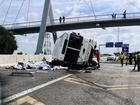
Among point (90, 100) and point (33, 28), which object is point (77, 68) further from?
point (33, 28)

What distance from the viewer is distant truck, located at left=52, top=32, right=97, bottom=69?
34.5m

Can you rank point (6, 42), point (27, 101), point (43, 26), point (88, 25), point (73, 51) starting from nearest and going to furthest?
point (27, 101), point (73, 51), point (43, 26), point (6, 42), point (88, 25)

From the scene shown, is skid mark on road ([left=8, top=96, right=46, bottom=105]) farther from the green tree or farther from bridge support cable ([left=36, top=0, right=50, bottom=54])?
the green tree

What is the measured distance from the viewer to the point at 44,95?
1438 cm

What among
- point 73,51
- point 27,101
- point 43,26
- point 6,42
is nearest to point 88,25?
point 6,42

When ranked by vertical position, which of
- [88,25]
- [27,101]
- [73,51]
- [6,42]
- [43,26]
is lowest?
[27,101]

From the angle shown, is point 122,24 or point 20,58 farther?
point 122,24

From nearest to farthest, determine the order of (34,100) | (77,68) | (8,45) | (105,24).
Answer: (34,100)
(77,68)
(8,45)
(105,24)

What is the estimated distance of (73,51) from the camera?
116 ft

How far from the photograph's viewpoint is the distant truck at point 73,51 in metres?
34.5

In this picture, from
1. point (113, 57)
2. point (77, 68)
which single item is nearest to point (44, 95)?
point (77, 68)

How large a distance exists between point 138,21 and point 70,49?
60.4 m

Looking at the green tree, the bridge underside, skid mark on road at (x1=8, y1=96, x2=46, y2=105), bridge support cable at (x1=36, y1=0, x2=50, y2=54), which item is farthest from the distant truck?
the bridge underside

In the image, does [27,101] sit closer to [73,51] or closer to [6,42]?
[73,51]
